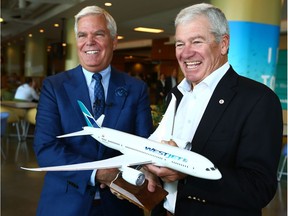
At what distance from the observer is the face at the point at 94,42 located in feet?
6.74

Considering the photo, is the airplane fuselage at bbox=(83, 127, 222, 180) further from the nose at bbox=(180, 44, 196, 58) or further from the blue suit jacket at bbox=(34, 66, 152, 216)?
the nose at bbox=(180, 44, 196, 58)

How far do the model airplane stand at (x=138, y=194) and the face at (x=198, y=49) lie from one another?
2.00 feet

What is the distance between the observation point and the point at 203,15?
165 cm

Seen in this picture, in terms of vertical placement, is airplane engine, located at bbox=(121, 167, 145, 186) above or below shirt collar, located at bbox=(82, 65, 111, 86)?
below

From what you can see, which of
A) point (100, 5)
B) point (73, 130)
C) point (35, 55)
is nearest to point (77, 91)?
point (73, 130)

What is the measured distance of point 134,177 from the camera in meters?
1.63

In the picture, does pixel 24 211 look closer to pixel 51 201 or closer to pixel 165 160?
pixel 51 201

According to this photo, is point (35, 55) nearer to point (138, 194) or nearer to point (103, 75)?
point (103, 75)

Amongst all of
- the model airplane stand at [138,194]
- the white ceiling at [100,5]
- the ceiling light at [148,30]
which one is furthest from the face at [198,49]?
the ceiling light at [148,30]

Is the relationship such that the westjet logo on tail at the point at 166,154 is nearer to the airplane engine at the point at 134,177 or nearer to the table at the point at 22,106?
the airplane engine at the point at 134,177

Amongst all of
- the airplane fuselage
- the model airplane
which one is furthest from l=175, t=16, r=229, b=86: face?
the airplane fuselage

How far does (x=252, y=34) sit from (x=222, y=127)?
391 centimetres

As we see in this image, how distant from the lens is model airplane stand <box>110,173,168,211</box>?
1689 mm

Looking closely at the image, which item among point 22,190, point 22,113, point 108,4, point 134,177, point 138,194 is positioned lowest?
point 22,190
